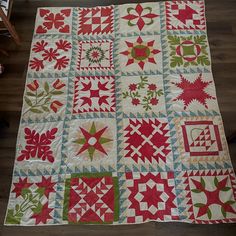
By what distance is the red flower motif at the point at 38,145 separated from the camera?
1824 millimetres

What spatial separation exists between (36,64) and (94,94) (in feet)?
1.55

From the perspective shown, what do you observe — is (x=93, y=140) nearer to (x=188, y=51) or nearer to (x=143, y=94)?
(x=143, y=94)

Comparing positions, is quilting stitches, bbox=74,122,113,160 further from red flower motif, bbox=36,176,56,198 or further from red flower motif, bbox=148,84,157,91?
red flower motif, bbox=148,84,157,91

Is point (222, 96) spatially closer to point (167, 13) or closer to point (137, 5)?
point (167, 13)

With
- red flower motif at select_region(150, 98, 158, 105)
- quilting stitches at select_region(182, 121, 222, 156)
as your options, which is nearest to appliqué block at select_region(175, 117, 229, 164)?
quilting stitches at select_region(182, 121, 222, 156)

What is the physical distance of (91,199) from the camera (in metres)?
1.71

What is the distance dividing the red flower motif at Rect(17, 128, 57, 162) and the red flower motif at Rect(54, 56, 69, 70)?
18.0 inches

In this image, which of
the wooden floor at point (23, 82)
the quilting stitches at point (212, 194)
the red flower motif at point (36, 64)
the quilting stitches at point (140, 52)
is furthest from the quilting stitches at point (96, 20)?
the quilting stitches at point (212, 194)

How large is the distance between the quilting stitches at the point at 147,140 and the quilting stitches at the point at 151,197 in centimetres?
10

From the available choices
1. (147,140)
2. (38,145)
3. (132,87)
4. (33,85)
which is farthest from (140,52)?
(38,145)

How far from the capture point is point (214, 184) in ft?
5.59

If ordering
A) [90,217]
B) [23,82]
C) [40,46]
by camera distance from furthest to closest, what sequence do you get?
[40,46] < [23,82] < [90,217]

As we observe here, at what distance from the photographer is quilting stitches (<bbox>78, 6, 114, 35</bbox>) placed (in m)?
2.22

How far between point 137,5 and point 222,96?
36.7 inches
